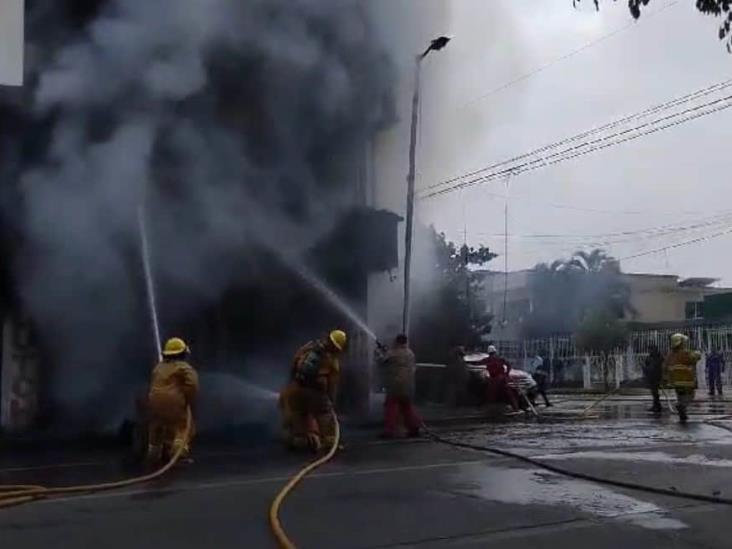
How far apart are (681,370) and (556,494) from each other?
8.16 metres

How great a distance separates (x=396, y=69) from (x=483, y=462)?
9101mm

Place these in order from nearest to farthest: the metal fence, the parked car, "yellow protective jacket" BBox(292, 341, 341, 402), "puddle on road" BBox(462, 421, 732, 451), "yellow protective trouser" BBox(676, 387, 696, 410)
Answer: "yellow protective jacket" BBox(292, 341, 341, 402), "puddle on road" BBox(462, 421, 732, 451), "yellow protective trouser" BBox(676, 387, 696, 410), the parked car, the metal fence

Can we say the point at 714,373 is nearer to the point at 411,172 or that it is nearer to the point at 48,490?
the point at 411,172

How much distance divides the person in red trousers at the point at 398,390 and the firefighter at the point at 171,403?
3560 millimetres

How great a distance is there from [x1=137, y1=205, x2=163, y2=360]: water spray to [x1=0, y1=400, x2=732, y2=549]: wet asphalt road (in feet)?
9.64

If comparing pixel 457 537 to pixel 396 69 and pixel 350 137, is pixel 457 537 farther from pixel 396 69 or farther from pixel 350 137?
pixel 396 69

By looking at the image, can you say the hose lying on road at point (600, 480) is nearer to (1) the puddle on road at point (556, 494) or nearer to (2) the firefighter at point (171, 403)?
(1) the puddle on road at point (556, 494)

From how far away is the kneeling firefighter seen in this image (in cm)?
1163

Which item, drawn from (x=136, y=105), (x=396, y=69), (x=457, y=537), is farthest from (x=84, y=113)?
(x=457, y=537)

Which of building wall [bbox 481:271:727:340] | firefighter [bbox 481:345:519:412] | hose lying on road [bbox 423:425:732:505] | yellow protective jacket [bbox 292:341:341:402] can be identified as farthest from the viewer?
building wall [bbox 481:271:727:340]

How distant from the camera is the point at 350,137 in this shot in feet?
54.6

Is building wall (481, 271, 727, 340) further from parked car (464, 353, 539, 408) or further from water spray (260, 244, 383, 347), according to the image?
water spray (260, 244, 383, 347)

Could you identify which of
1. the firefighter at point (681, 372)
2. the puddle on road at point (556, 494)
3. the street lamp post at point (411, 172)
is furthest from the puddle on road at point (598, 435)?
the street lamp post at point (411, 172)

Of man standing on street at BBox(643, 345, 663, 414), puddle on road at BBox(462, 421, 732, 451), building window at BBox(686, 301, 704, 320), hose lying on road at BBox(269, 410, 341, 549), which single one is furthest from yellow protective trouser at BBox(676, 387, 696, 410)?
building window at BBox(686, 301, 704, 320)
